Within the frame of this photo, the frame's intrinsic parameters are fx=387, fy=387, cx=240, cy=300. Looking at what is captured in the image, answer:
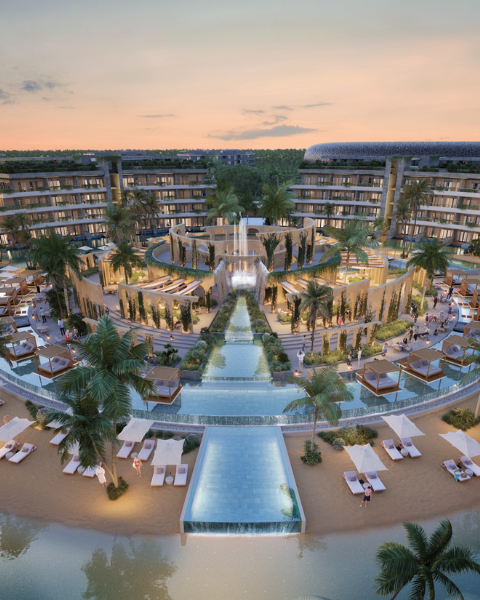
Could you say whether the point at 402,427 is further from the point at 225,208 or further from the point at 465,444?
the point at 225,208

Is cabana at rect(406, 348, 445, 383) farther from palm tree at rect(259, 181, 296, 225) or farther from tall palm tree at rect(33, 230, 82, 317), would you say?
palm tree at rect(259, 181, 296, 225)

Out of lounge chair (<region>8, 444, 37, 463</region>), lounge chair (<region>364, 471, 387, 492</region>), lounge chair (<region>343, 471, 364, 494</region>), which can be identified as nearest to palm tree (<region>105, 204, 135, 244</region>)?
lounge chair (<region>8, 444, 37, 463</region>)

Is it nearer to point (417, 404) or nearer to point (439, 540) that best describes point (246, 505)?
point (439, 540)

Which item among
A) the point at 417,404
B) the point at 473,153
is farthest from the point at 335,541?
the point at 473,153

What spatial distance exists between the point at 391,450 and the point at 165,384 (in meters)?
14.7

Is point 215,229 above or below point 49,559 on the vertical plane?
above

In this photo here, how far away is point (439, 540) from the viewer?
11742 millimetres

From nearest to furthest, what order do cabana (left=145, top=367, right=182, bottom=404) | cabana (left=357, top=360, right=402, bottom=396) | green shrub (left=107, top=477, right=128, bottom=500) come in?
green shrub (left=107, top=477, right=128, bottom=500) → cabana (left=145, top=367, right=182, bottom=404) → cabana (left=357, top=360, right=402, bottom=396)

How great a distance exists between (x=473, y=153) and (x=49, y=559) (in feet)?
444

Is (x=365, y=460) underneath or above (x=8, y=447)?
above

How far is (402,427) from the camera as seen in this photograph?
71.6ft

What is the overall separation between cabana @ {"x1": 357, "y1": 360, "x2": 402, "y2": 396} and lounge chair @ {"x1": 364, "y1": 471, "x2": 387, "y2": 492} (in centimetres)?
721

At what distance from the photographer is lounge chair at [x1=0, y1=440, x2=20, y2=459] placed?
71.9ft

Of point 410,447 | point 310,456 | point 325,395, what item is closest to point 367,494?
point 310,456
